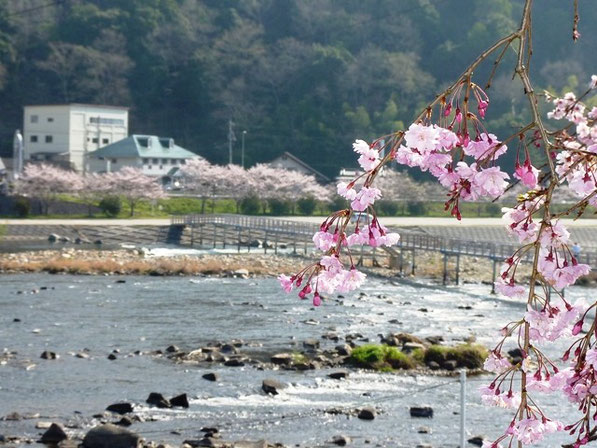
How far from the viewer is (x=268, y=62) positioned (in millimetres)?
68375

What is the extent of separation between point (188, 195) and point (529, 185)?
185ft

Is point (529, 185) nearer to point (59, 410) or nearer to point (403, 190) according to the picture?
point (59, 410)

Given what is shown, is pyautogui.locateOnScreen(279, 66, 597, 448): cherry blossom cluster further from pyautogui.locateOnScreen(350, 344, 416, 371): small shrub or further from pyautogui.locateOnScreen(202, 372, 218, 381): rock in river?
pyautogui.locateOnScreen(350, 344, 416, 371): small shrub

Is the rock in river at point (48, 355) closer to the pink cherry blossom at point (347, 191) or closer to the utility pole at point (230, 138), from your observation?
the pink cherry blossom at point (347, 191)

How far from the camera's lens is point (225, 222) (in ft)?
141

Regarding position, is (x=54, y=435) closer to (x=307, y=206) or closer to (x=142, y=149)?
(x=307, y=206)

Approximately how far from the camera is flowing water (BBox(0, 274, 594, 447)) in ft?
41.7

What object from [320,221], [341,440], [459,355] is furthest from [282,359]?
[320,221]

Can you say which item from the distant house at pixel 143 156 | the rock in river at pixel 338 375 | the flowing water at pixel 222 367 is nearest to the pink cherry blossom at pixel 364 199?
the flowing water at pixel 222 367

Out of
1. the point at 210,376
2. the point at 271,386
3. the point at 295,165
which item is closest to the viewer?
the point at 271,386

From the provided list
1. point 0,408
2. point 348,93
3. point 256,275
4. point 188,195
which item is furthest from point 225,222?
point 0,408

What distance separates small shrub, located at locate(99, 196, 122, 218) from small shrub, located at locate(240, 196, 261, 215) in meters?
6.81

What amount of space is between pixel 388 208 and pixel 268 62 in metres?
18.5

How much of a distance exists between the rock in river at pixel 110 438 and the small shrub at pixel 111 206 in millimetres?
40288
